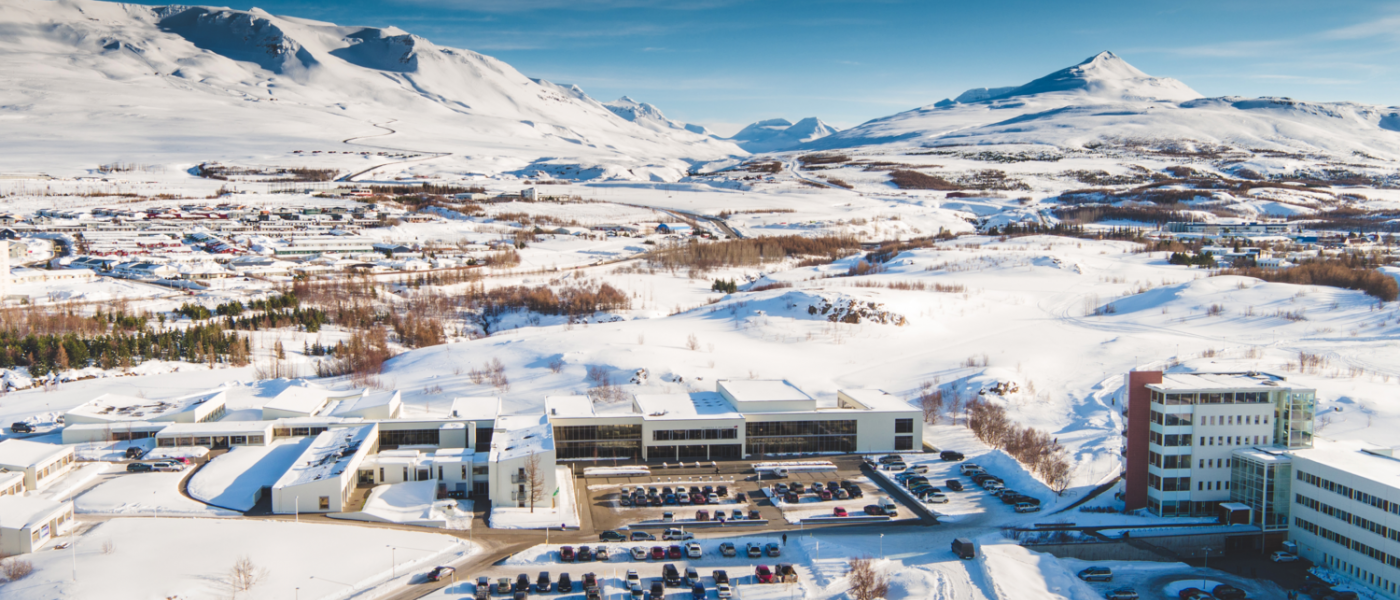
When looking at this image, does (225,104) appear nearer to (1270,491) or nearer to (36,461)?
(36,461)

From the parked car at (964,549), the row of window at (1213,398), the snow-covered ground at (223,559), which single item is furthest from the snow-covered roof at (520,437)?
the row of window at (1213,398)

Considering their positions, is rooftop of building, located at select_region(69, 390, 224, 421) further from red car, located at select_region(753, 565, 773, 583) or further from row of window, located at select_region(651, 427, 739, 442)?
red car, located at select_region(753, 565, 773, 583)

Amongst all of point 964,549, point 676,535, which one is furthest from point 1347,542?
point 676,535

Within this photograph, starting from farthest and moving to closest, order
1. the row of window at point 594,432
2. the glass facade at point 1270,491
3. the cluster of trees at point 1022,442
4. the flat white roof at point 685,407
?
the flat white roof at point 685,407 → the row of window at point 594,432 → the cluster of trees at point 1022,442 → the glass facade at point 1270,491

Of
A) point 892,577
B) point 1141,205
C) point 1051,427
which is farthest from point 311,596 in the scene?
point 1141,205

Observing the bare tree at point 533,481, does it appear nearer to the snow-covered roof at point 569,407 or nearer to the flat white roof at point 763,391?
the snow-covered roof at point 569,407

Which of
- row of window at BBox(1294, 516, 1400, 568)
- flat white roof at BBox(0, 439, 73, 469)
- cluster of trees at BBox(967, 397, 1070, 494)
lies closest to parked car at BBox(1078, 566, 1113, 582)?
cluster of trees at BBox(967, 397, 1070, 494)
